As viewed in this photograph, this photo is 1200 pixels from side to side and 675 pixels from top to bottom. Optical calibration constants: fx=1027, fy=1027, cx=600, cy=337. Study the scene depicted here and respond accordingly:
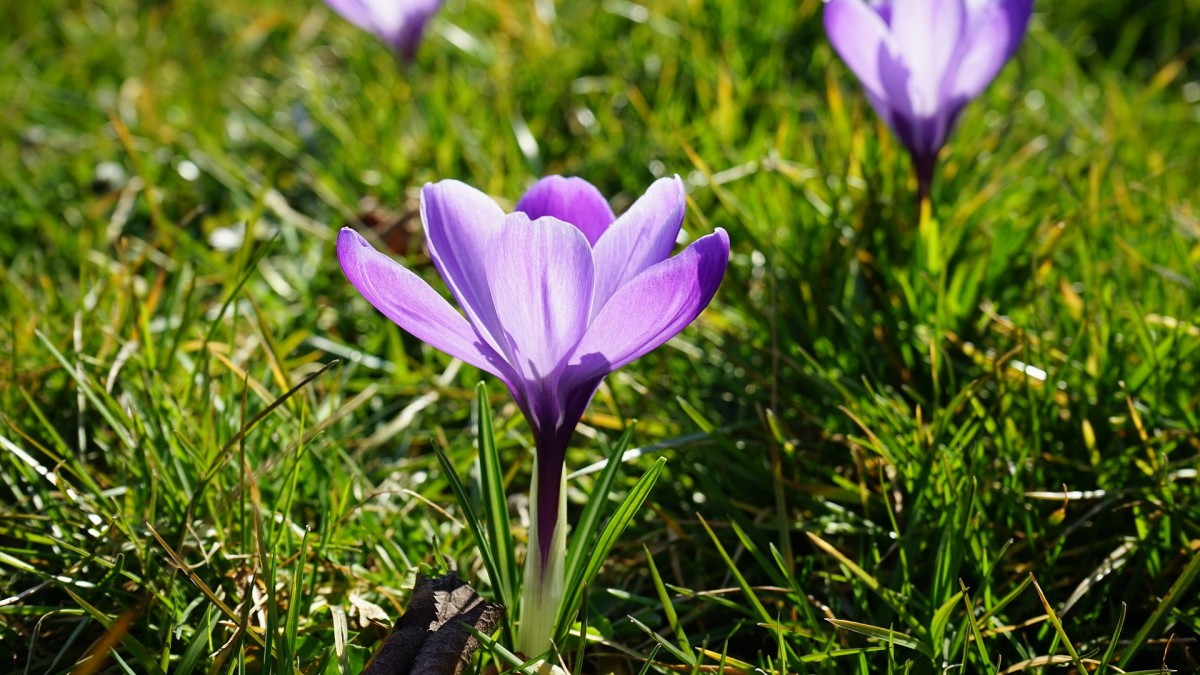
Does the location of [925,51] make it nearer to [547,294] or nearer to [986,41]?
[986,41]

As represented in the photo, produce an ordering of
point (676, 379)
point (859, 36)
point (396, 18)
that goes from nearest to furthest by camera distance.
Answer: point (859, 36) < point (676, 379) < point (396, 18)

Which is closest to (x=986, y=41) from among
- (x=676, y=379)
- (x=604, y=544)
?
(x=676, y=379)

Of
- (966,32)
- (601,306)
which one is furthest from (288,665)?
(966,32)

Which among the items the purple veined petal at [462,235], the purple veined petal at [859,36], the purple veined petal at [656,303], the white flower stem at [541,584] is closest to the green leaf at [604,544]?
the white flower stem at [541,584]

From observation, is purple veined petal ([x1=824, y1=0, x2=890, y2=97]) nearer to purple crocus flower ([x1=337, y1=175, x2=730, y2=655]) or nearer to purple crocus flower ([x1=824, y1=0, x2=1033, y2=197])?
purple crocus flower ([x1=824, y1=0, x2=1033, y2=197])

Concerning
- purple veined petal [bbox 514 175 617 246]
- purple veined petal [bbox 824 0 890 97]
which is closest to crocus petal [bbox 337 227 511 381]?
purple veined petal [bbox 514 175 617 246]

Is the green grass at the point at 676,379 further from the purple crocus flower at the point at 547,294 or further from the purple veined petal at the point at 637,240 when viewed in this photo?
the purple veined petal at the point at 637,240
